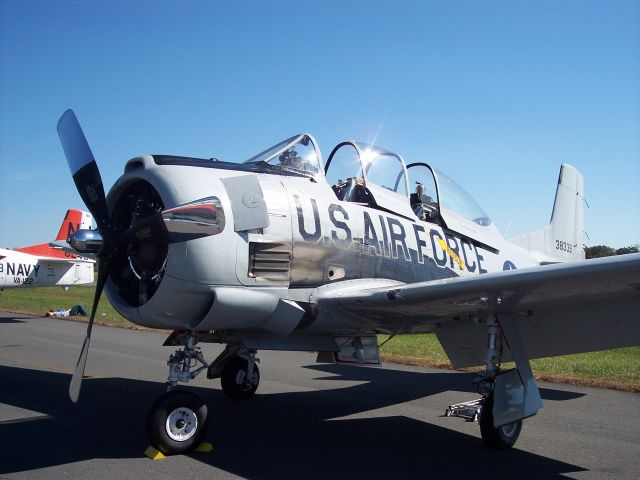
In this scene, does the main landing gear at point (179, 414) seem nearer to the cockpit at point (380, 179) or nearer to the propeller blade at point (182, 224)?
the propeller blade at point (182, 224)

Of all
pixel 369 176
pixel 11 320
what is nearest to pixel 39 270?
pixel 11 320

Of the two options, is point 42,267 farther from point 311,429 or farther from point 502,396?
point 502,396

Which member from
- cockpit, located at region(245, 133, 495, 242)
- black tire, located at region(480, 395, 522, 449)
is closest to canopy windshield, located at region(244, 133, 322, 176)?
cockpit, located at region(245, 133, 495, 242)

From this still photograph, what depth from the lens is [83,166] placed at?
548 cm

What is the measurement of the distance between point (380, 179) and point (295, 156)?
115 cm

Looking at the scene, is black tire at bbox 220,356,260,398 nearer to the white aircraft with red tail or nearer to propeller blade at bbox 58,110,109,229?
propeller blade at bbox 58,110,109,229

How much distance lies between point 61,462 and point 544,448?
448cm

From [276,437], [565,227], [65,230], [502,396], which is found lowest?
[276,437]

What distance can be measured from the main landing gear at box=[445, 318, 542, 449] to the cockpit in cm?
184

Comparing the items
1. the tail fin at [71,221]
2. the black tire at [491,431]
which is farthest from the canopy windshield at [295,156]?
the tail fin at [71,221]

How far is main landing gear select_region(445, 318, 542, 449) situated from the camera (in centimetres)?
550

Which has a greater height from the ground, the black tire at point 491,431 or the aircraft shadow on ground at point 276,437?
the black tire at point 491,431

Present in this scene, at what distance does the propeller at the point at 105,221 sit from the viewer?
4.67 metres

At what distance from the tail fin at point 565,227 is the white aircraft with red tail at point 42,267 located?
18.9 metres
